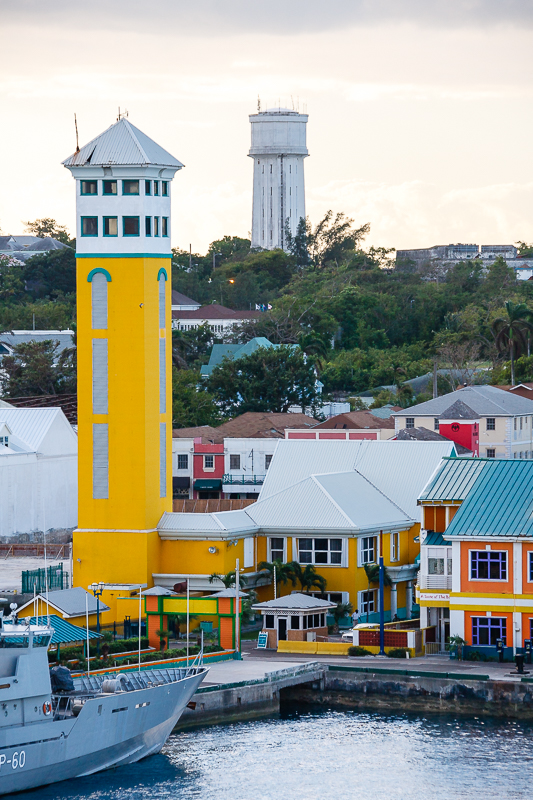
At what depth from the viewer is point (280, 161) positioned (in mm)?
195125

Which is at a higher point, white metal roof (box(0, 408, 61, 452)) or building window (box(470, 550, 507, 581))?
white metal roof (box(0, 408, 61, 452))

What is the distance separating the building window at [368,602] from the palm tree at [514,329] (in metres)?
68.3

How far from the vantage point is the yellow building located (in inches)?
2360

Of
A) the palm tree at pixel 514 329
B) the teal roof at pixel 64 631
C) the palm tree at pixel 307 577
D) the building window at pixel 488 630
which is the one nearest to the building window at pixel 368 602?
the palm tree at pixel 307 577

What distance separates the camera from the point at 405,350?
14925 cm

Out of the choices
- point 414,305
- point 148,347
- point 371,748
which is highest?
point 414,305

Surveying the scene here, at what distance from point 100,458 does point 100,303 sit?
5490mm

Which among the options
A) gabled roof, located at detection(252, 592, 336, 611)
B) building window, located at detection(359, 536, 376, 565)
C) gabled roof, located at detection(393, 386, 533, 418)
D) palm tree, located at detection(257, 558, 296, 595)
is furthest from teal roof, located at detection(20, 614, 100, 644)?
gabled roof, located at detection(393, 386, 533, 418)

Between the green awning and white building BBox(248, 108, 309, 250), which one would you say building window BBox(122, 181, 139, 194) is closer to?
the green awning

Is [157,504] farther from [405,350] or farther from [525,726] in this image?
[405,350]

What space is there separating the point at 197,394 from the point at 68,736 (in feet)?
228

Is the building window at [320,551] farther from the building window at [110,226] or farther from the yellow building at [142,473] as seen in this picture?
the building window at [110,226]

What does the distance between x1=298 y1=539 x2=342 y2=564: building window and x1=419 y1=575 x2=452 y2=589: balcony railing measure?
6229mm

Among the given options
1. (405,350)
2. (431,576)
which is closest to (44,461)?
(431,576)
